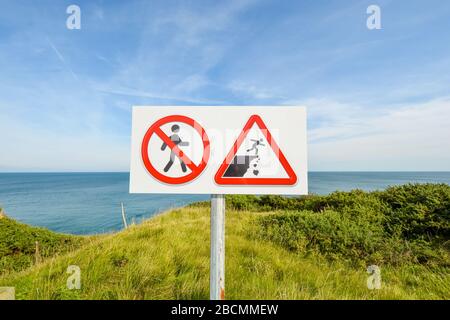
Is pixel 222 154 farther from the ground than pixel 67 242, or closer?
farther from the ground

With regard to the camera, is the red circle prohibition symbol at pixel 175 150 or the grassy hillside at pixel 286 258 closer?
the red circle prohibition symbol at pixel 175 150

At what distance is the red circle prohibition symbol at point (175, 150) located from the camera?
6.16 ft

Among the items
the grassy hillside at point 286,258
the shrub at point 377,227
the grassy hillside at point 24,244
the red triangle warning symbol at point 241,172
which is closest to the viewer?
the red triangle warning symbol at point 241,172

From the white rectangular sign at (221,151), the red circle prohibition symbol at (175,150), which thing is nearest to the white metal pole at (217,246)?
the white rectangular sign at (221,151)

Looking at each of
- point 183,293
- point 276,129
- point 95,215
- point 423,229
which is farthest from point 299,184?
point 95,215

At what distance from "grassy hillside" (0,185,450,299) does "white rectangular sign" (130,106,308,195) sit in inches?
60.6

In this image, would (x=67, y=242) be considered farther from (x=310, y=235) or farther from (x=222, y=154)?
(x=222, y=154)

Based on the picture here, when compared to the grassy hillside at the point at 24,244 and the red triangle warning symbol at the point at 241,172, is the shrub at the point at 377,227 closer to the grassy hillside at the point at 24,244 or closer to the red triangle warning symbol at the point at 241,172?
the red triangle warning symbol at the point at 241,172

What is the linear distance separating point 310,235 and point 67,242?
8.96 m

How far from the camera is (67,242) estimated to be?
29.4 ft

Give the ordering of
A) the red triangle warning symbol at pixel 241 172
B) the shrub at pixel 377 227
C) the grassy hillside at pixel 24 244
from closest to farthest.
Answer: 1. the red triangle warning symbol at pixel 241 172
2. the shrub at pixel 377 227
3. the grassy hillside at pixel 24 244

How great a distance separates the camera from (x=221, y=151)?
6.11 feet

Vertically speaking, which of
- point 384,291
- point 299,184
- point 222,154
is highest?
point 222,154

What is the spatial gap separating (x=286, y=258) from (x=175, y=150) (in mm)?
3507
